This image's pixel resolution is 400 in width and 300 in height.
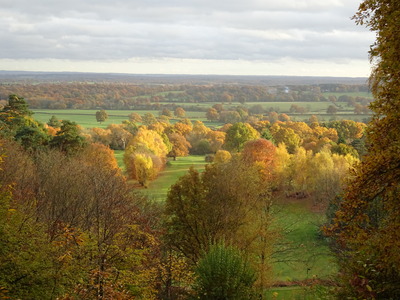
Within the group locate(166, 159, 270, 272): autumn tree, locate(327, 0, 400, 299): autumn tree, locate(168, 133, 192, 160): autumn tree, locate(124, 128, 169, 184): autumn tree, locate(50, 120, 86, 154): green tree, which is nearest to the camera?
locate(327, 0, 400, 299): autumn tree

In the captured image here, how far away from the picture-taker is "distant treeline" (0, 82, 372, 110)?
137625 millimetres

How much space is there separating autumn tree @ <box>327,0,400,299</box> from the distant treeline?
129470 mm

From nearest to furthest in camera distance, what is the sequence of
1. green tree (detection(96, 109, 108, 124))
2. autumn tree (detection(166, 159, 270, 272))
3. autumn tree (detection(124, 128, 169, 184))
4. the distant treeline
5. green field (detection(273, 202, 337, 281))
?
autumn tree (detection(166, 159, 270, 272)), green field (detection(273, 202, 337, 281)), autumn tree (detection(124, 128, 169, 184)), green tree (detection(96, 109, 108, 124)), the distant treeline

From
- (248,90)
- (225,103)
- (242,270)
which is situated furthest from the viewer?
(248,90)

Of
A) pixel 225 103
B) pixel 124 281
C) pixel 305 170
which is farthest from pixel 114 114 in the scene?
pixel 124 281

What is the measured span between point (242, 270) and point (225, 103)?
513ft

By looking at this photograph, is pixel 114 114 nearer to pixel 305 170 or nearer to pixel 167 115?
pixel 167 115

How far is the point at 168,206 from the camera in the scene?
2177cm

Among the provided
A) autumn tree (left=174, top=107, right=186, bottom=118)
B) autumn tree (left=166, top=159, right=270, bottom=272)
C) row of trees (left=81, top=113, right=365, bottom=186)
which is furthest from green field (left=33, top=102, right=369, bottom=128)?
autumn tree (left=166, top=159, right=270, bottom=272)

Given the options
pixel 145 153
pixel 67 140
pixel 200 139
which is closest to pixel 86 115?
pixel 200 139

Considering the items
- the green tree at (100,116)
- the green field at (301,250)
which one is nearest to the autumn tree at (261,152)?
the green field at (301,250)

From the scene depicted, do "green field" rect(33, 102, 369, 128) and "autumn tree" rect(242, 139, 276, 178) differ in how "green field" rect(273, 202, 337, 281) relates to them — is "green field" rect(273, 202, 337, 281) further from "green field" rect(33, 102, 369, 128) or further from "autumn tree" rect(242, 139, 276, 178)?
"green field" rect(33, 102, 369, 128)

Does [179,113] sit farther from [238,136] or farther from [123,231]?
[123,231]

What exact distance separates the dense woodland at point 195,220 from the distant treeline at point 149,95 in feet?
313
